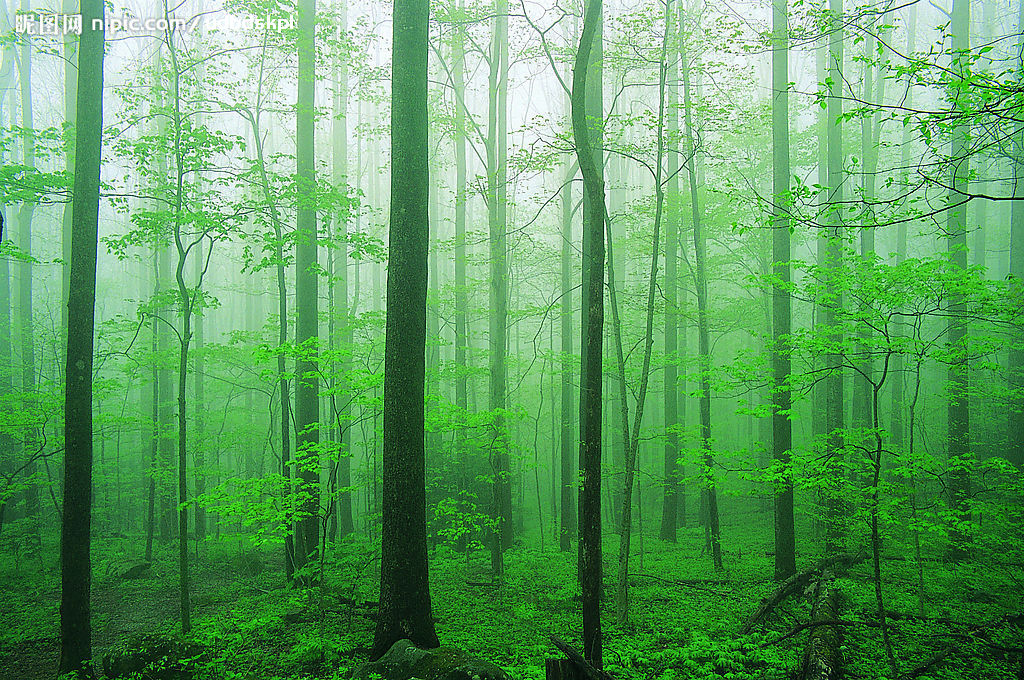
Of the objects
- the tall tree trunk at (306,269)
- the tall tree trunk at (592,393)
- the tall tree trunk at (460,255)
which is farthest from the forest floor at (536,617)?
the tall tree trunk at (460,255)

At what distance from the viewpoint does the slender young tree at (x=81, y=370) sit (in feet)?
21.0

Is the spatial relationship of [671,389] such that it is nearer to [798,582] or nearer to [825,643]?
[798,582]

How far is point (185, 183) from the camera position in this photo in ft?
28.7

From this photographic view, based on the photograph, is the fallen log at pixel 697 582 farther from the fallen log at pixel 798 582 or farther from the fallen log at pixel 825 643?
the fallen log at pixel 825 643

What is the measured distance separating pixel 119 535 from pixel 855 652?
19529mm

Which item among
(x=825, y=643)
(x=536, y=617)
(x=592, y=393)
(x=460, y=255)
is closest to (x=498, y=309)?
(x=460, y=255)

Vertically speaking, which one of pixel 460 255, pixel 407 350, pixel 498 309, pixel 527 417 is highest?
pixel 460 255

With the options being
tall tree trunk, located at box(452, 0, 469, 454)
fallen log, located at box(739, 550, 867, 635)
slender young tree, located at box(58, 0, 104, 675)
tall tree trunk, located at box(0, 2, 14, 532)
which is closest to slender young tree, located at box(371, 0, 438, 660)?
slender young tree, located at box(58, 0, 104, 675)

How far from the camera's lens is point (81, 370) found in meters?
6.63

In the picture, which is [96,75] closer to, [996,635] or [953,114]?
[953,114]

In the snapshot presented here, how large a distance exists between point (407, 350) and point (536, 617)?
5.03 meters

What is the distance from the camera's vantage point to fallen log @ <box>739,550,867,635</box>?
24.0 ft

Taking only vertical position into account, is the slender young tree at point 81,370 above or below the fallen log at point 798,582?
above

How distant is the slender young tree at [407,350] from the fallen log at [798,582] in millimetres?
4634
